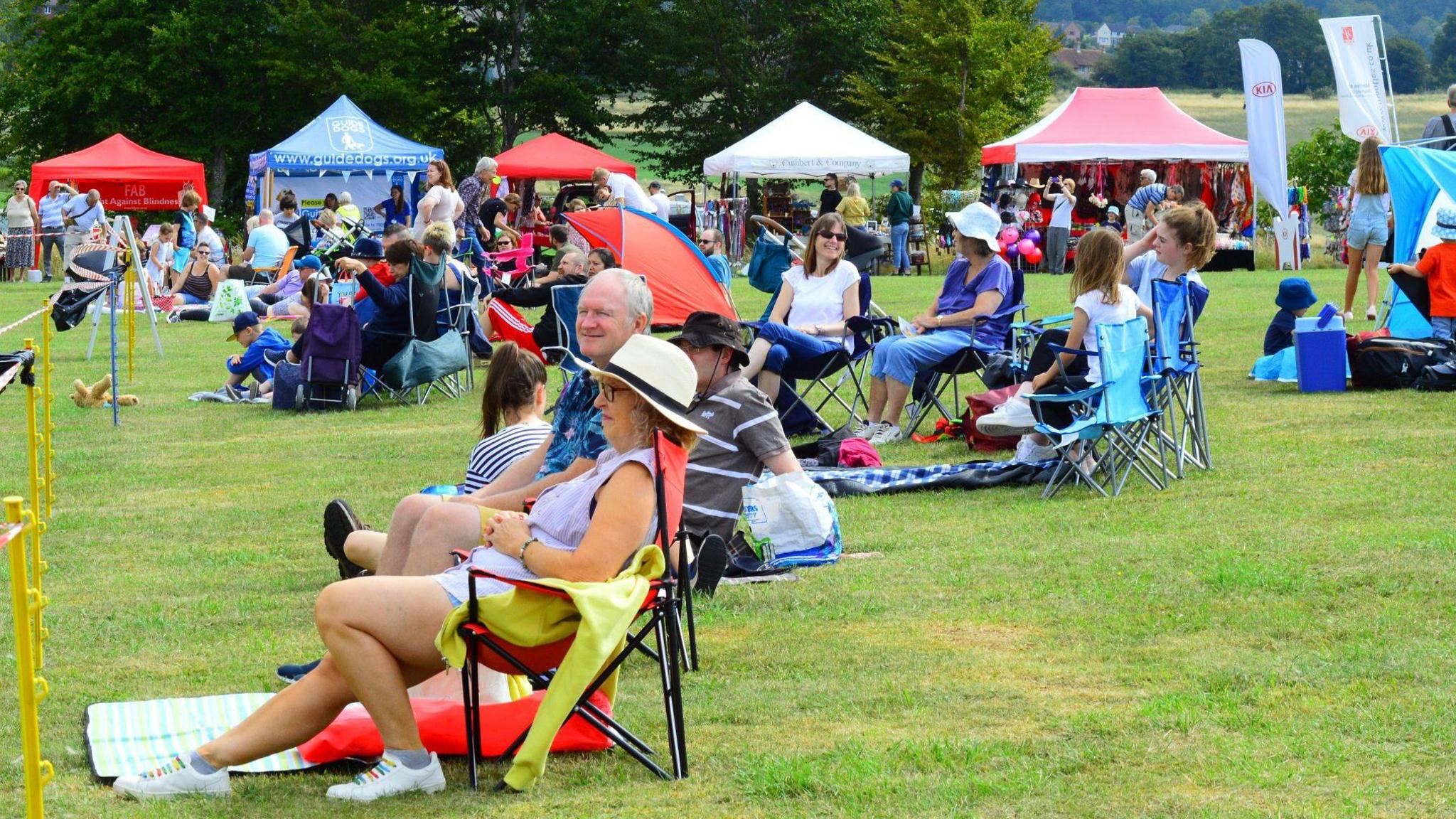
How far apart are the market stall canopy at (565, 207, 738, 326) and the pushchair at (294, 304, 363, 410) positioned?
6.10 ft

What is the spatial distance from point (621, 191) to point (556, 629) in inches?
582

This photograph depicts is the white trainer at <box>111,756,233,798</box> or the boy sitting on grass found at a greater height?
the boy sitting on grass

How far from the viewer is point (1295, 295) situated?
34.7 feet

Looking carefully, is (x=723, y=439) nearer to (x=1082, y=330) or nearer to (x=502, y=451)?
(x=502, y=451)

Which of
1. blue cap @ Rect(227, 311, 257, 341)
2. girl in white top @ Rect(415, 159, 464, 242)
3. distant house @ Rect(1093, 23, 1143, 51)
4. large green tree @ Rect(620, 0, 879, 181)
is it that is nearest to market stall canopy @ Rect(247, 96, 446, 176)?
girl in white top @ Rect(415, 159, 464, 242)

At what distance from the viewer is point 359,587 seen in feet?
11.8

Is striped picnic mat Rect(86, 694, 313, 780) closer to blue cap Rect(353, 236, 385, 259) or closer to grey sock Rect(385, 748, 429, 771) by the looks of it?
grey sock Rect(385, 748, 429, 771)

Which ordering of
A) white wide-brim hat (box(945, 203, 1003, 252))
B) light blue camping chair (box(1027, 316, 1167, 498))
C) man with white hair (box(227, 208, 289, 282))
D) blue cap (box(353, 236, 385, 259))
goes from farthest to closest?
man with white hair (box(227, 208, 289, 282))
blue cap (box(353, 236, 385, 259))
white wide-brim hat (box(945, 203, 1003, 252))
light blue camping chair (box(1027, 316, 1167, 498))

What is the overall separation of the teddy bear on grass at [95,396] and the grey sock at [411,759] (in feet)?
27.0

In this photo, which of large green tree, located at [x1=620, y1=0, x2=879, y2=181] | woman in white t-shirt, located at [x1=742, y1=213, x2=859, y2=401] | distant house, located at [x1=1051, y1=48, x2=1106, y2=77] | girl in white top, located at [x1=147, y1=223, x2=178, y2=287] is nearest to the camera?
woman in white t-shirt, located at [x1=742, y1=213, x2=859, y2=401]

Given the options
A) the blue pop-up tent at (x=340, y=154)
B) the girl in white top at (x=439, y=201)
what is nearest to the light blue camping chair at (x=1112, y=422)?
the girl in white top at (x=439, y=201)

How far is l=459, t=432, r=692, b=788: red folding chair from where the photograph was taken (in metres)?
3.53


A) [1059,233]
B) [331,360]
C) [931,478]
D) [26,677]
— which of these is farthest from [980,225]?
[1059,233]

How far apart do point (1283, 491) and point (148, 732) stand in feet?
15.5
